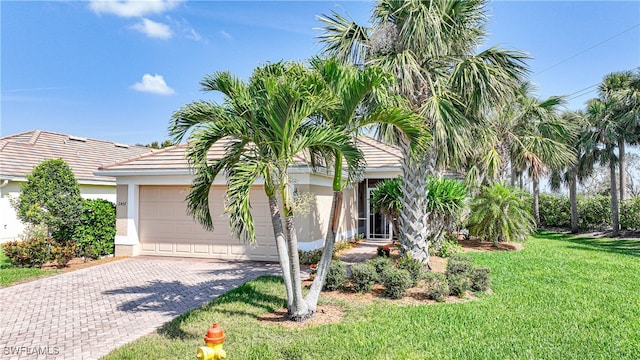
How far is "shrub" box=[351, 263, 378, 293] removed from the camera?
7.78 meters

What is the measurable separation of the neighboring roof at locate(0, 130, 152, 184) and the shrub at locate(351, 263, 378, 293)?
1331 cm

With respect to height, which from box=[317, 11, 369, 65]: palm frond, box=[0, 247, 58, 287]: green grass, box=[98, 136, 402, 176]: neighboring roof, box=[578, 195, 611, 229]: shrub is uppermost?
box=[317, 11, 369, 65]: palm frond

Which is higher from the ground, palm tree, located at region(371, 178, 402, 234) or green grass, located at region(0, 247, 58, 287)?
palm tree, located at region(371, 178, 402, 234)

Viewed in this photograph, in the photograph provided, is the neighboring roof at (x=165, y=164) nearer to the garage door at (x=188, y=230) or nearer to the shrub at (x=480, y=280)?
the garage door at (x=188, y=230)

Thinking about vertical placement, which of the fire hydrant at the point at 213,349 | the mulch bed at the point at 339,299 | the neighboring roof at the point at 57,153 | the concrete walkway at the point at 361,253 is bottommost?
the mulch bed at the point at 339,299

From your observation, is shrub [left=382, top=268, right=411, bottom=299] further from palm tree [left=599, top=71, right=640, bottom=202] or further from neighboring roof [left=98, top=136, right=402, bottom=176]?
palm tree [left=599, top=71, right=640, bottom=202]

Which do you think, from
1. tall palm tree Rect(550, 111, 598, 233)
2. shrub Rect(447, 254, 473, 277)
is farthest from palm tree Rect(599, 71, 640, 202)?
shrub Rect(447, 254, 473, 277)

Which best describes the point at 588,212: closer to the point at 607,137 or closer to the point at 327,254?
the point at 607,137

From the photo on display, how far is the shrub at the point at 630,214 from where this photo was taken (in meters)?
19.7

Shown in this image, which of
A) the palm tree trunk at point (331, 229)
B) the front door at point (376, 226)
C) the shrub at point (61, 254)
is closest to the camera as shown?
the palm tree trunk at point (331, 229)

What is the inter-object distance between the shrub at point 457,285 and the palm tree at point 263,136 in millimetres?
3134

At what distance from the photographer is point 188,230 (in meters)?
12.6

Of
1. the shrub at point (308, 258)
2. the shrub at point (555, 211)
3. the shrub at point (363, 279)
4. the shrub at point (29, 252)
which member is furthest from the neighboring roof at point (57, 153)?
the shrub at point (555, 211)

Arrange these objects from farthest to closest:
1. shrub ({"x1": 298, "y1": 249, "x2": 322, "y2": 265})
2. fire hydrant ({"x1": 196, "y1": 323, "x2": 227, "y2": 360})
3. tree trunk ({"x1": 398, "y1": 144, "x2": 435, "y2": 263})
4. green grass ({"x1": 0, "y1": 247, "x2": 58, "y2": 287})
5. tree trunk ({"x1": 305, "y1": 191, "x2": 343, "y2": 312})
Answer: shrub ({"x1": 298, "y1": 249, "x2": 322, "y2": 265})
tree trunk ({"x1": 398, "y1": 144, "x2": 435, "y2": 263})
green grass ({"x1": 0, "y1": 247, "x2": 58, "y2": 287})
tree trunk ({"x1": 305, "y1": 191, "x2": 343, "y2": 312})
fire hydrant ({"x1": 196, "y1": 323, "x2": 227, "y2": 360})
